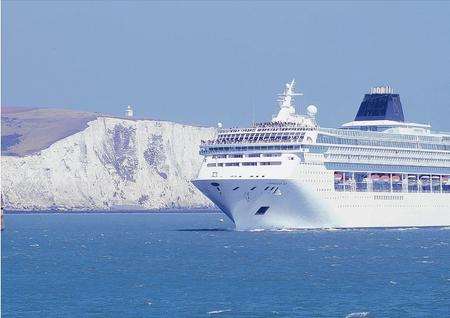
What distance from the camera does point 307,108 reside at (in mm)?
102562

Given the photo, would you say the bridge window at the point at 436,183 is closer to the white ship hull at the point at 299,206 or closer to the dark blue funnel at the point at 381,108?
the white ship hull at the point at 299,206

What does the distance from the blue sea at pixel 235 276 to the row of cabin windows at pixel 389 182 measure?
3.79 metres

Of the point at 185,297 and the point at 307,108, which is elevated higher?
the point at 307,108

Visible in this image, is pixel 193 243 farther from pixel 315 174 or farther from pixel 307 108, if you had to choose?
pixel 307 108

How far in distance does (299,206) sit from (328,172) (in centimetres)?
506

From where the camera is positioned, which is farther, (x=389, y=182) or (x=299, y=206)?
(x=389, y=182)

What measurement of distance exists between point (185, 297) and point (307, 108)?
49.5 metres

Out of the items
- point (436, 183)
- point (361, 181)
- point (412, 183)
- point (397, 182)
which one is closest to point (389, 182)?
point (397, 182)

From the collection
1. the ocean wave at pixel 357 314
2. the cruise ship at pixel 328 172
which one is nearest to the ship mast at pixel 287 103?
the cruise ship at pixel 328 172

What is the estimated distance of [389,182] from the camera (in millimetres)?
105188

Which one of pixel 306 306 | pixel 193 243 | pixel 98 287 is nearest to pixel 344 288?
pixel 306 306

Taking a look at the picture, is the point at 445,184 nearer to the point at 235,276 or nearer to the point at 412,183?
the point at 412,183

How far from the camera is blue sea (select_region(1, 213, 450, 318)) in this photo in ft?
168

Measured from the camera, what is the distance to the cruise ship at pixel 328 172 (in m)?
92.6
